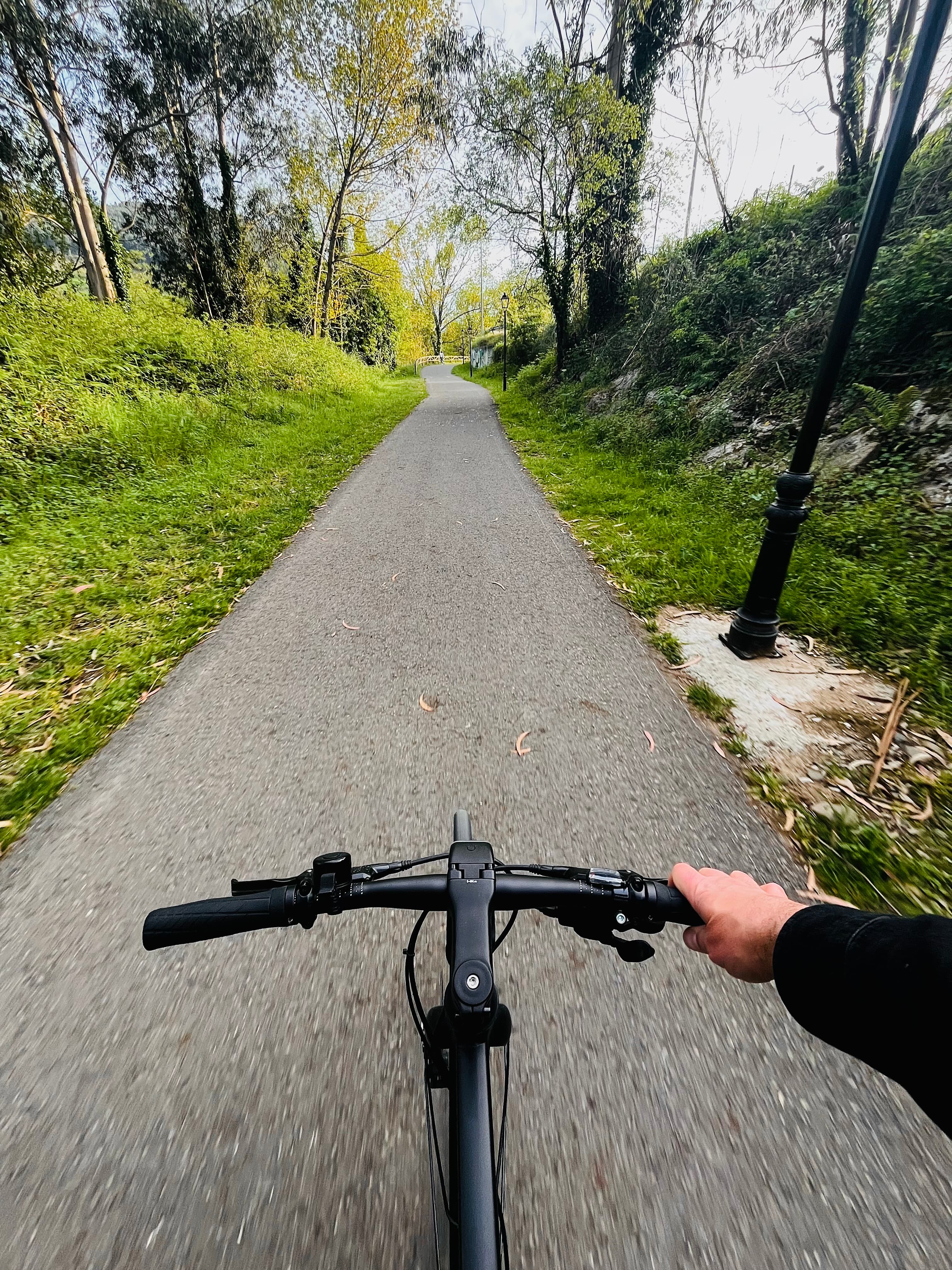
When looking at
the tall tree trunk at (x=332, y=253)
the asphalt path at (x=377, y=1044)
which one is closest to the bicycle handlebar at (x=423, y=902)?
the asphalt path at (x=377, y=1044)

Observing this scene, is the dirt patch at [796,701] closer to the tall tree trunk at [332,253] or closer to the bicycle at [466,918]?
the bicycle at [466,918]

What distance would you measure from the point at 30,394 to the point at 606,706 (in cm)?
816

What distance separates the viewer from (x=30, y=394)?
6.25 meters

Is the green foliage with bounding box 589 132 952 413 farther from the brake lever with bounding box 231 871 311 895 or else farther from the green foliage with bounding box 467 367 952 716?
the brake lever with bounding box 231 871 311 895

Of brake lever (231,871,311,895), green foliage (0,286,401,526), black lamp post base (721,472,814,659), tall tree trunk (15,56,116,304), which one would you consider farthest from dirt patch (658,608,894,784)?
tall tree trunk (15,56,116,304)

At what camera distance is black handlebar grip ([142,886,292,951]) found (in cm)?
93

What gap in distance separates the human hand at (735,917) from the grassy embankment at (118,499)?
2.85m

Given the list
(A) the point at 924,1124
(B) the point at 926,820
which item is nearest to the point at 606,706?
(B) the point at 926,820

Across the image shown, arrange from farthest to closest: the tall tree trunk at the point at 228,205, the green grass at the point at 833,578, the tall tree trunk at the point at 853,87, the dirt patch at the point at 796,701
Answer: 1. the tall tree trunk at the point at 228,205
2. the tall tree trunk at the point at 853,87
3. the dirt patch at the point at 796,701
4. the green grass at the point at 833,578

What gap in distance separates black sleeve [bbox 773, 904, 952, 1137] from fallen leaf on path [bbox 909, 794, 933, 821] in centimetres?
207

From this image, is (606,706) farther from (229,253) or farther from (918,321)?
(229,253)

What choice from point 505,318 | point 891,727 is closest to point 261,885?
point 891,727

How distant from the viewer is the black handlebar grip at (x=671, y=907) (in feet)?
3.25

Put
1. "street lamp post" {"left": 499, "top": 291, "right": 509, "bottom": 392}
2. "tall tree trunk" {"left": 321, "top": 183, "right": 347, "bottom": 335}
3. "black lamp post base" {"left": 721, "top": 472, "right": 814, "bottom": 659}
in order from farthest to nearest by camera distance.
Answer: "street lamp post" {"left": 499, "top": 291, "right": 509, "bottom": 392}
"tall tree trunk" {"left": 321, "top": 183, "right": 347, "bottom": 335}
"black lamp post base" {"left": 721, "top": 472, "right": 814, "bottom": 659}
